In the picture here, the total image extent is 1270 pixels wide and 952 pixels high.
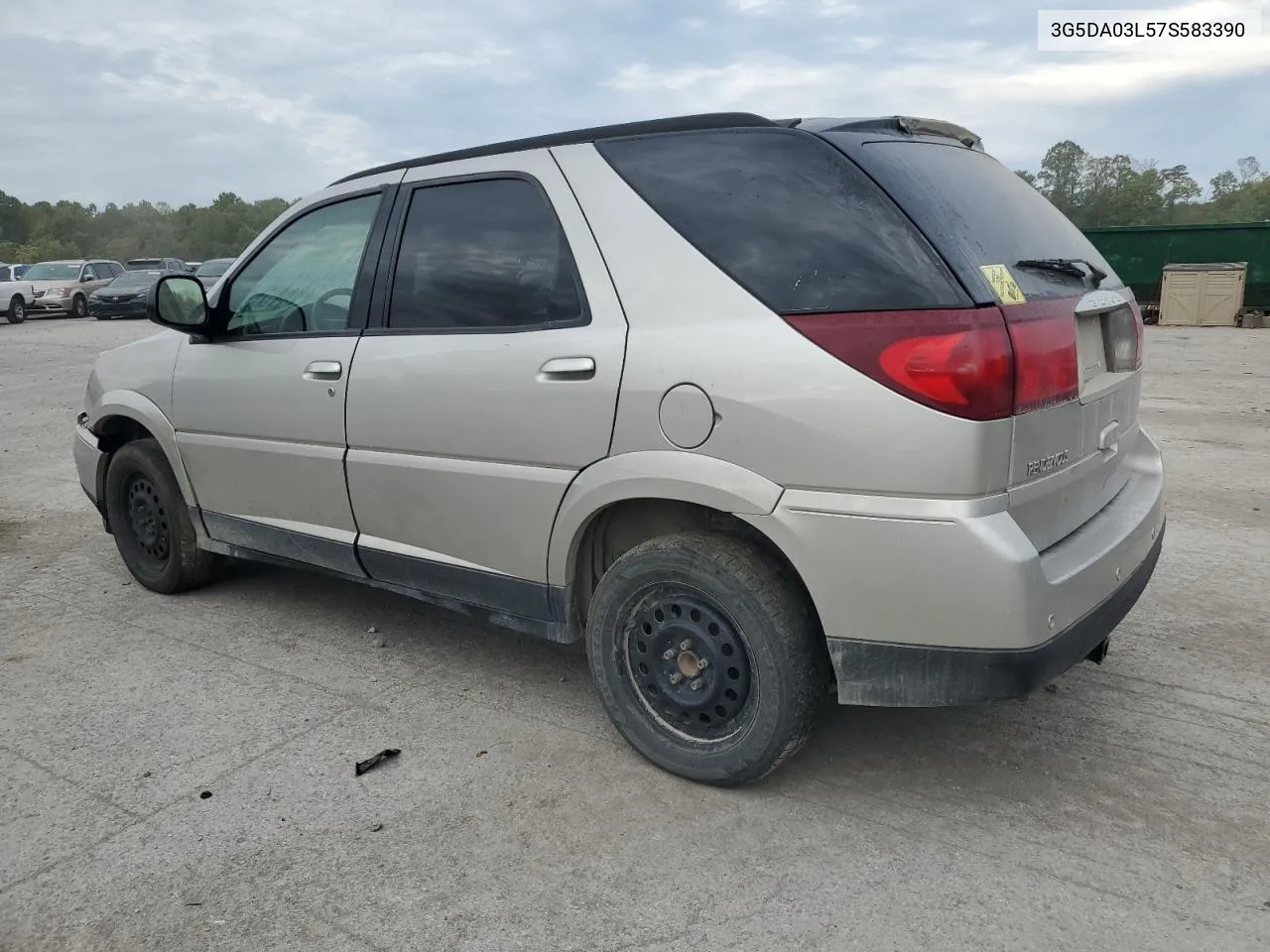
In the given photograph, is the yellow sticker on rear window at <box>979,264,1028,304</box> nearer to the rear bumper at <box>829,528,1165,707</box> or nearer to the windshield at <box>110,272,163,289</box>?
the rear bumper at <box>829,528,1165,707</box>

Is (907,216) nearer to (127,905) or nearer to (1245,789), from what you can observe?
(1245,789)

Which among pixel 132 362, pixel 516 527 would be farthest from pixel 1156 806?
pixel 132 362

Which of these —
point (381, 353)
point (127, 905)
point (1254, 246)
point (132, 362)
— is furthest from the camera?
point (1254, 246)

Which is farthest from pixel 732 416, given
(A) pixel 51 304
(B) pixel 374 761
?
(A) pixel 51 304

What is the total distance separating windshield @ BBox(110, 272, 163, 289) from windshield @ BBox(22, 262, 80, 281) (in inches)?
77.0

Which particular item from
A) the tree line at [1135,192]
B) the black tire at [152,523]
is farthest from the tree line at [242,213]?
the black tire at [152,523]

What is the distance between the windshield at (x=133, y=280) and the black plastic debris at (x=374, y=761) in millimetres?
27654

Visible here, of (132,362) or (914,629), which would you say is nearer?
(914,629)

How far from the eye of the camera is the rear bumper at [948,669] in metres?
2.45

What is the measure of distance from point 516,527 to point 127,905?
1462 millimetres

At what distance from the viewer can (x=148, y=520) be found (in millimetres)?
4766

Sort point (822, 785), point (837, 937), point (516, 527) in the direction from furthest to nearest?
point (516, 527)
point (822, 785)
point (837, 937)

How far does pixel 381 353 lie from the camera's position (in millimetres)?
3506

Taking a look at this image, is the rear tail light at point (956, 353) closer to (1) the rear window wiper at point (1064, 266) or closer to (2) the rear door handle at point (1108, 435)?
(1) the rear window wiper at point (1064, 266)
